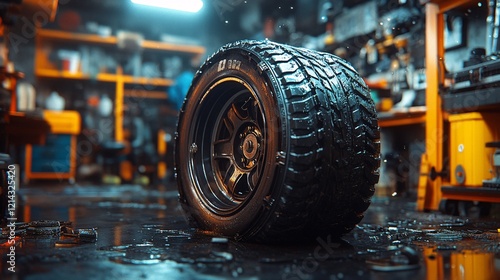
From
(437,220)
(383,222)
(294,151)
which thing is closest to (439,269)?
(294,151)

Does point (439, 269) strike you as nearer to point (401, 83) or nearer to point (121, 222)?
point (121, 222)

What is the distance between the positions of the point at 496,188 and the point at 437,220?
45 cm

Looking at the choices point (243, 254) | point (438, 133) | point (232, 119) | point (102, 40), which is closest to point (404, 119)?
point (438, 133)

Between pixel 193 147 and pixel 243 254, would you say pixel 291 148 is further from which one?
pixel 193 147

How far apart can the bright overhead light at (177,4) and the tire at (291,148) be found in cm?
744

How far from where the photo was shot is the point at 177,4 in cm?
942

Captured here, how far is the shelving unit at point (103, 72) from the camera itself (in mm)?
9195

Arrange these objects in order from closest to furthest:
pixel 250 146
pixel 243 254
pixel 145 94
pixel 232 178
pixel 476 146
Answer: pixel 243 254 < pixel 250 146 < pixel 232 178 < pixel 476 146 < pixel 145 94

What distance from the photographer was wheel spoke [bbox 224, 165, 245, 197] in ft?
6.64

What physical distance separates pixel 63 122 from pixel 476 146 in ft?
23.1

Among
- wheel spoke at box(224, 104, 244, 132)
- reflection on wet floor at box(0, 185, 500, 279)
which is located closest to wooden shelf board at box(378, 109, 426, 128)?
reflection on wet floor at box(0, 185, 500, 279)

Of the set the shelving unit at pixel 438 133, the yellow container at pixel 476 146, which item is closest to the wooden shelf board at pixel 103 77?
the shelving unit at pixel 438 133

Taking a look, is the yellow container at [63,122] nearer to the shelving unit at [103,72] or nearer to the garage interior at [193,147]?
the garage interior at [193,147]

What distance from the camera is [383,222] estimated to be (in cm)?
249
